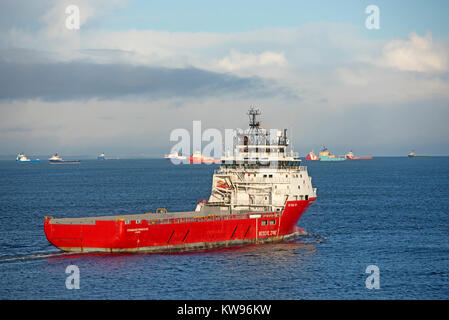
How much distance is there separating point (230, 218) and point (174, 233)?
5.53m

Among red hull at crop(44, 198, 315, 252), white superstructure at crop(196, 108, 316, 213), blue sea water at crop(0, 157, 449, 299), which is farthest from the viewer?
Answer: white superstructure at crop(196, 108, 316, 213)

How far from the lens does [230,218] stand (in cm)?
4738

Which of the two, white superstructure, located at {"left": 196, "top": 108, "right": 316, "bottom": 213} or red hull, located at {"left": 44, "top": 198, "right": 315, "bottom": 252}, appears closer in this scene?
red hull, located at {"left": 44, "top": 198, "right": 315, "bottom": 252}

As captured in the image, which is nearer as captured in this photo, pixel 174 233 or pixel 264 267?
pixel 264 267

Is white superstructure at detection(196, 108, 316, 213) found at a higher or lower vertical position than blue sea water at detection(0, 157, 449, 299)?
higher

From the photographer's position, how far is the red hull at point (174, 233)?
41969 mm

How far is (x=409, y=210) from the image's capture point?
246ft

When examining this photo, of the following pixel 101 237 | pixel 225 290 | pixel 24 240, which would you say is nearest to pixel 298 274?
pixel 225 290

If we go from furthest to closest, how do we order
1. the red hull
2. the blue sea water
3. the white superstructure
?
the white superstructure < the red hull < the blue sea water

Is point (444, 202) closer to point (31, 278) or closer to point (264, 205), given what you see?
point (264, 205)

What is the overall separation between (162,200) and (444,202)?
44564 mm

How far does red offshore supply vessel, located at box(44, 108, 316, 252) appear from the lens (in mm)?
42156

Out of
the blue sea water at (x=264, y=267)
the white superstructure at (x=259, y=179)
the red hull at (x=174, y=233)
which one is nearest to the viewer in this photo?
the blue sea water at (x=264, y=267)

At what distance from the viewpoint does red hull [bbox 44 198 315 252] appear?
41969mm
